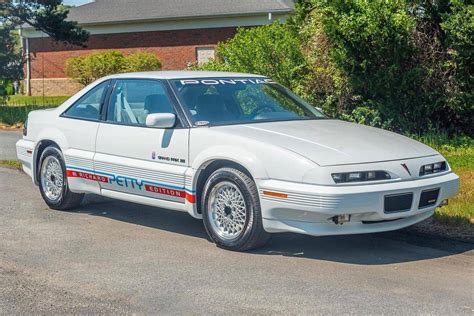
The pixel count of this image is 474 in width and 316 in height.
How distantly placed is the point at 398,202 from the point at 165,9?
2874 centimetres

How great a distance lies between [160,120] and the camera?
729 centimetres

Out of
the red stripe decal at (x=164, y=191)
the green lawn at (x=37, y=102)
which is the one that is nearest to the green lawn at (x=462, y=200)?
the red stripe decal at (x=164, y=191)

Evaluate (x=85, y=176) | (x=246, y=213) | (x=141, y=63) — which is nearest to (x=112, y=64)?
(x=141, y=63)

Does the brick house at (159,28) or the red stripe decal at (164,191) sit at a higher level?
the brick house at (159,28)

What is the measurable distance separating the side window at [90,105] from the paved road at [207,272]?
3.71 feet

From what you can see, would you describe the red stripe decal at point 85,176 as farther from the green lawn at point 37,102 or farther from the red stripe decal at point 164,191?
the green lawn at point 37,102

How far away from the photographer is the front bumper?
6.26 meters

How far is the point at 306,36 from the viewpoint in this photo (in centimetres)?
1484

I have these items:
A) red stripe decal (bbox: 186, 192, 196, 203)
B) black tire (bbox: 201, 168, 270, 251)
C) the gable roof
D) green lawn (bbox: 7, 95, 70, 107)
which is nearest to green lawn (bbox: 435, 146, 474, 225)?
black tire (bbox: 201, 168, 270, 251)

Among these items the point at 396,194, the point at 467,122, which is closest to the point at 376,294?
the point at 396,194

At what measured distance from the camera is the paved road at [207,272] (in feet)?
17.9

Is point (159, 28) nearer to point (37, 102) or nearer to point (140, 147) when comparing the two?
point (37, 102)

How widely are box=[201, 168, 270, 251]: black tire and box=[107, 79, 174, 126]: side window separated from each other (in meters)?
0.99

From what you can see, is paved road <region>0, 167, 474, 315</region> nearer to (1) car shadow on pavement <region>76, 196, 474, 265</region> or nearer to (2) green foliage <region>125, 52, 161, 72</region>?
(1) car shadow on pavement <region>76, 196, 474, 265</region>
